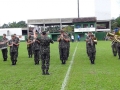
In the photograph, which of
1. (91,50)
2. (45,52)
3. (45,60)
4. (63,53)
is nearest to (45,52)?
(45,52)

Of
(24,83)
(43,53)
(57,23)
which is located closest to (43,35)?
(43,53)

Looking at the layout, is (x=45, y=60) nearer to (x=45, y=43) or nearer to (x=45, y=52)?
(x=45, y=52)

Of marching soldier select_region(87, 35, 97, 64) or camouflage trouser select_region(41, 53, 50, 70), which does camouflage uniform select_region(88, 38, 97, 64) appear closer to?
marching soldier select_region(87, 35, 97, 64)

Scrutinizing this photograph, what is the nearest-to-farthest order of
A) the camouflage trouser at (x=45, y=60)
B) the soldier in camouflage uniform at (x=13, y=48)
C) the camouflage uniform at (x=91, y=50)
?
the camouflage trouser at (x=45, y=60) < the camouflage uniform at (x=91, y=50) < the soldier in camouflage uniform at (x=13, y=48)

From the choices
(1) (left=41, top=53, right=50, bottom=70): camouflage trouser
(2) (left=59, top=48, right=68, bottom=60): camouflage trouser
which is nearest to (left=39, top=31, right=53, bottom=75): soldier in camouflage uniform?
(1) (left=41, top=53, right=50, bottom=70): camouflage trouser

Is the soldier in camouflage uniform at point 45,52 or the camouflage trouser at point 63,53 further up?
the soldier in camouflage uniform at point 45,52

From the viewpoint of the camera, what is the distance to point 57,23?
72.2 metres

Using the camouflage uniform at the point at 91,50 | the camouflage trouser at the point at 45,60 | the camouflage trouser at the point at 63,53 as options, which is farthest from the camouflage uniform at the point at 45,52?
the camouflage uniform at the point at 91,50

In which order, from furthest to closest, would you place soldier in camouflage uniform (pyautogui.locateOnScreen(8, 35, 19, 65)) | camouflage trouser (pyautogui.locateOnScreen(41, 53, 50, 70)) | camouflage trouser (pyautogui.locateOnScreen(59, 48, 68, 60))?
soldier in camouflage uniform (pyautogui.locateOnScreen(8, 35, 19, 65)) < camouflage trouser (pyautogui.locateOnScreen(59, 48, 68, 60)) < camouflage trouser (pyautogui.locateOnScreen(41, 53, 50, 70))

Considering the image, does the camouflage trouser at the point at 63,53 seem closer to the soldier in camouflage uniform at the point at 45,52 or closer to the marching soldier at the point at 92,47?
the marching soldier at the point at 92,47

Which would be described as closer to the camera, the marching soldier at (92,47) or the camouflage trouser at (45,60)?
the camouflage trouser at (45,60)

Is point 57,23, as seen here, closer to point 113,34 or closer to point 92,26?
point 92,26

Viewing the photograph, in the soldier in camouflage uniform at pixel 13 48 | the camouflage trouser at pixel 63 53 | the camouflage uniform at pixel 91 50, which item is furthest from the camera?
the soldier in camouflage uniform at pixel 13 48

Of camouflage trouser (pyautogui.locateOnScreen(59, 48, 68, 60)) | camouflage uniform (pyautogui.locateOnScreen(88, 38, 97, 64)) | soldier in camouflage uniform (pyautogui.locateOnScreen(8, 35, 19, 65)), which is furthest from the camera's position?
soldier in camouflage uniform (pyautogui.locateOnScreen(8, 35, 19, 65))
